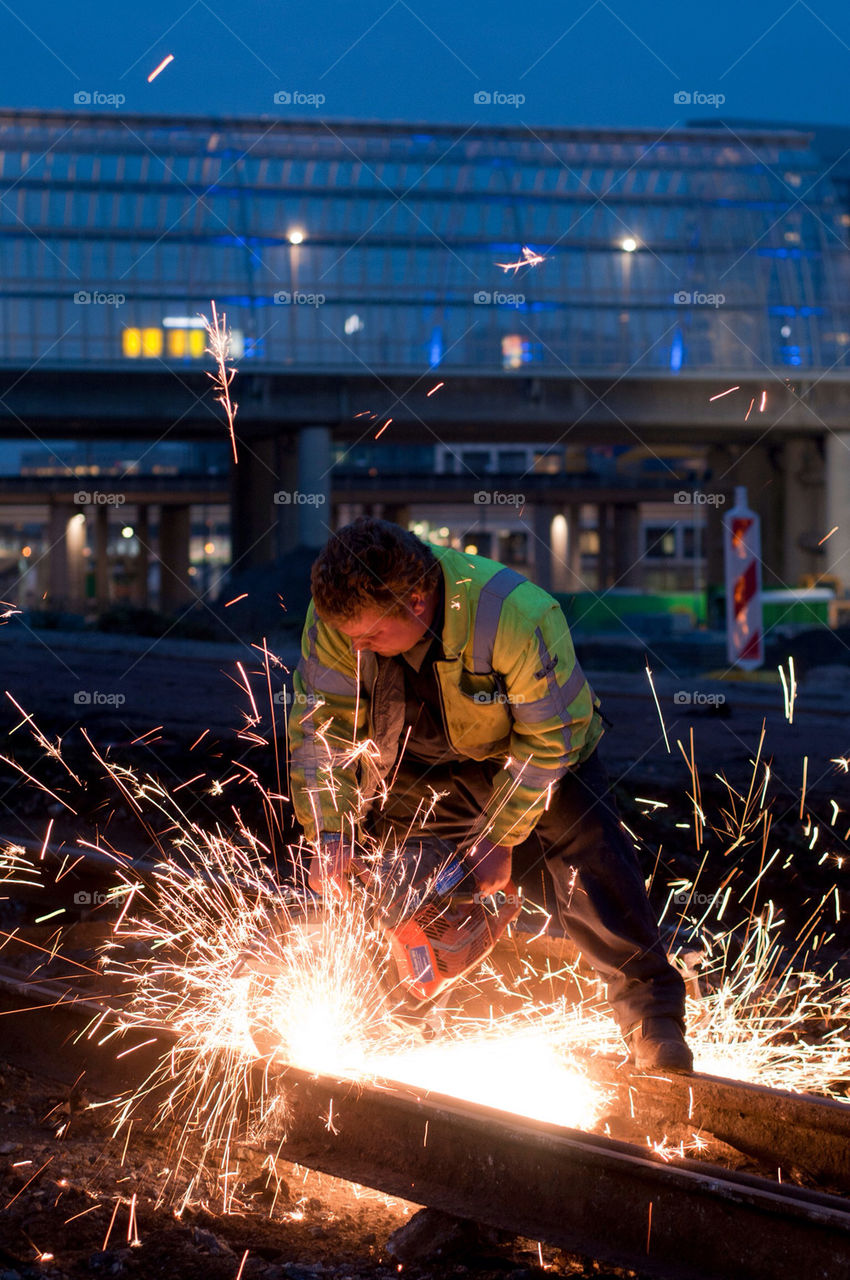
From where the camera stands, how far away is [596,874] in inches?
165

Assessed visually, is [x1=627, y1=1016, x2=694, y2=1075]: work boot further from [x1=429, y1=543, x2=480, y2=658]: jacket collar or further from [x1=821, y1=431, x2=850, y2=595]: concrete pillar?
[x1=821, y1=431, x2=850, y2=595]: concrete pillar

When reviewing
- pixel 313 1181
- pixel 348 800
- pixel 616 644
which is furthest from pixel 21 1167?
pixel 616 644

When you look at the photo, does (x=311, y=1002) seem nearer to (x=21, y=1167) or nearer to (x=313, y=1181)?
(x=313, y=1181)

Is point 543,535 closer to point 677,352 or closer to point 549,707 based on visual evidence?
point 677,352

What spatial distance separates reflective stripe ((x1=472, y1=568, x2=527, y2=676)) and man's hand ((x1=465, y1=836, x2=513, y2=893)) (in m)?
0.58

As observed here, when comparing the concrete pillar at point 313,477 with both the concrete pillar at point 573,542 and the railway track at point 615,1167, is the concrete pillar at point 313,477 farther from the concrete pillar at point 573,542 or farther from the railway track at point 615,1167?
the concrete pillar at point 573,542

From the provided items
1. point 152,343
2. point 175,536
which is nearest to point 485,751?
point 152,343

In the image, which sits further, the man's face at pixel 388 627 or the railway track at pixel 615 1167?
the man's face at pixel 388 627

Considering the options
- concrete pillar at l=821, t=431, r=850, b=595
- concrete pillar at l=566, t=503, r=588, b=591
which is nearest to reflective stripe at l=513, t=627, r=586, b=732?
concrete pillar at l=821, t=431, r=850, b=595

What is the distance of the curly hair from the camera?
145 inches

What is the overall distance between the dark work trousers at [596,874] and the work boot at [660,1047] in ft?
0.13

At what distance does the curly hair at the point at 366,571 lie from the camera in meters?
3.70

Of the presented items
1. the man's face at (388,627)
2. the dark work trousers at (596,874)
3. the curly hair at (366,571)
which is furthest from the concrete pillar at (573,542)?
the curly hair at (366,571)

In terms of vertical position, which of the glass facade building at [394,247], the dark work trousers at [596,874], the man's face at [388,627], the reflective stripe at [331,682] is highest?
the glass facade building at [394,247]
